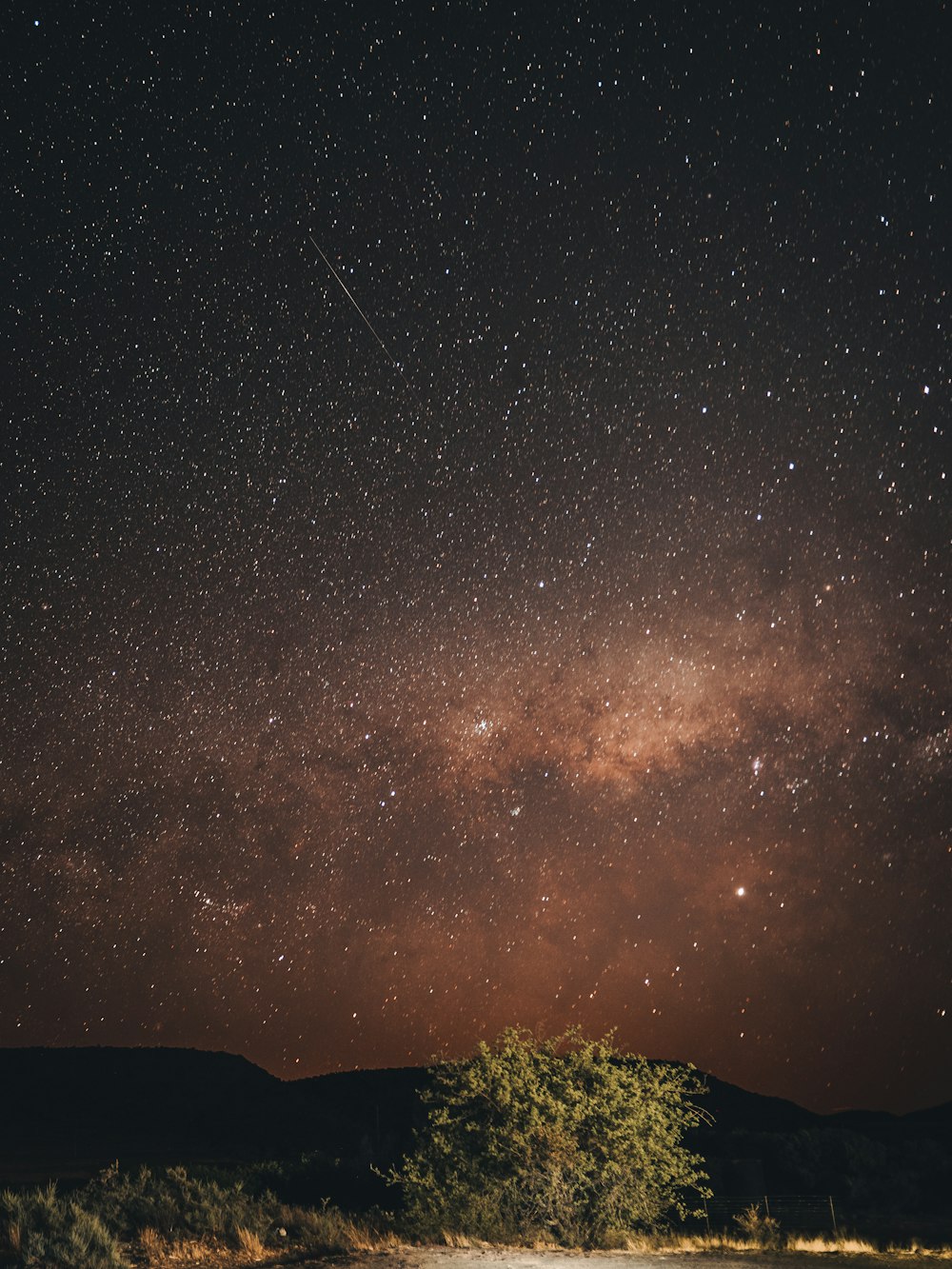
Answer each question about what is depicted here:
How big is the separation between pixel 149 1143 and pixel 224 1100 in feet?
61.6

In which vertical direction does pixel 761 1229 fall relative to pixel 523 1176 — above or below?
below

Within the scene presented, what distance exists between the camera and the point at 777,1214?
2500cm

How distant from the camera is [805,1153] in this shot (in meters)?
38.4

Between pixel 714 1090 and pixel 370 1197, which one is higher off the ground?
pixel 714 1090

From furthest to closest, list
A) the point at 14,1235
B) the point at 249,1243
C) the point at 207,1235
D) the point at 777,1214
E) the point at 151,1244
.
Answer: the point at 777,1214
the point at 207,1235
the point at 249,1243
the point at 151,1244
the point at 14,1235

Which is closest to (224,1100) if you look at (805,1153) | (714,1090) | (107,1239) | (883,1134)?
(714,1090)

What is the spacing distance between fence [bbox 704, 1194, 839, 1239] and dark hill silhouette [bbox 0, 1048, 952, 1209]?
8.42 feet

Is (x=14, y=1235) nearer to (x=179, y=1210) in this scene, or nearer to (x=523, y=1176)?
(x=179, y=1210)

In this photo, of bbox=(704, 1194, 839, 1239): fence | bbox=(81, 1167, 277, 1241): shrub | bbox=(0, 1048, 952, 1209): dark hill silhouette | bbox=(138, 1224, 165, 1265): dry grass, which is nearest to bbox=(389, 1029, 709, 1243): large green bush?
bbox=(81, 1167, 277, 1241): shrub

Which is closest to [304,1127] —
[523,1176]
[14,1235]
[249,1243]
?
[523,1176]

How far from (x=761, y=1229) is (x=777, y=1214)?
14.2ft

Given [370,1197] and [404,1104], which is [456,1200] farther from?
[404,1104]

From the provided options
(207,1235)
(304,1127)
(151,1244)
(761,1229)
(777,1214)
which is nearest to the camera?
(151,1244)

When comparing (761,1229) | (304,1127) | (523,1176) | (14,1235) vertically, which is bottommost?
(761,1229)
